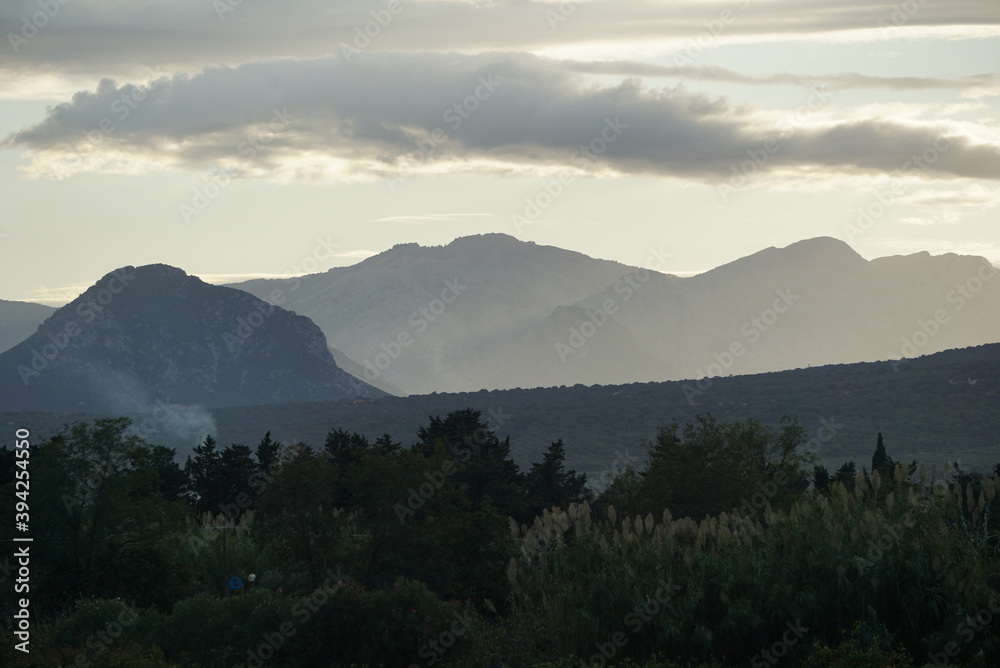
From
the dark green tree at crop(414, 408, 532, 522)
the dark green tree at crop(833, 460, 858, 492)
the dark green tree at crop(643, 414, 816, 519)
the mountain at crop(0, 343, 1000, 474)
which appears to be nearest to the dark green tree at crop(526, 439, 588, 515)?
the dark green tree at crop(414, 408, 532, 522)

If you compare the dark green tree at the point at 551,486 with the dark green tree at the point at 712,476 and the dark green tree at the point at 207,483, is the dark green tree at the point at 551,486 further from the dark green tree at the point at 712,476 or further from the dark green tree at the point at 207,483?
the dark green tree at the point at 207,483

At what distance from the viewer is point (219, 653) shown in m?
20.0

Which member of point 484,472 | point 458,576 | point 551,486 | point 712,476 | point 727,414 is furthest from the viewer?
point 727,414

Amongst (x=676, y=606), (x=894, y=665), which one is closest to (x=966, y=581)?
(x=894, y=665)

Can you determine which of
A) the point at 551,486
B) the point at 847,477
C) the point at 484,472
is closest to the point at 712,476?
the point at 484,472

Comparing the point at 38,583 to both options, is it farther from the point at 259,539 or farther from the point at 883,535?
the point at 883,535

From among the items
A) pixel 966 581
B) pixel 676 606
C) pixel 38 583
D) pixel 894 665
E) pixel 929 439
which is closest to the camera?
pixel 894 665

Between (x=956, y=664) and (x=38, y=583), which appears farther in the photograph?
(x=38, y=583)

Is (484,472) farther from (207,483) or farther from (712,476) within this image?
(207,483)

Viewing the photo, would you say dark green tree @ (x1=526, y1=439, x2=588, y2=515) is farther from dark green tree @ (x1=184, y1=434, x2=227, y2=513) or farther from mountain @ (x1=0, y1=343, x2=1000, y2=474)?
mountain @ (x1=0, y1=343, x2=1000, y2=474)

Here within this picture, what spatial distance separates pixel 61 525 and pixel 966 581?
19.5 meters

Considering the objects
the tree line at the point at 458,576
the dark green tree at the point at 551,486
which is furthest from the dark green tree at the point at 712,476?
the tree line at the point at 458,576

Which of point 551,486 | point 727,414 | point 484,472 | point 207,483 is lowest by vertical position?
point 727,414

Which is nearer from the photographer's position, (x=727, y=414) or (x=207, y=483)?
(x=207, y=483)
